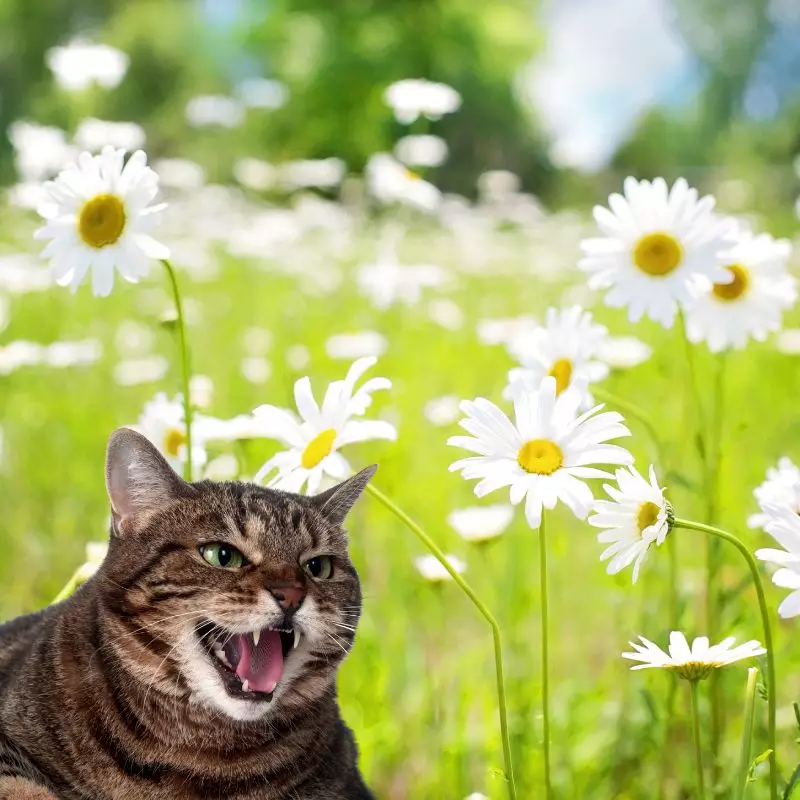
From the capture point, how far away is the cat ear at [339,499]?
1.66 meters

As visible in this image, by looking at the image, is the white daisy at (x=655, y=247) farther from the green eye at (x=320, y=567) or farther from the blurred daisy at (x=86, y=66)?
the blurred daisy at (x=86, y=66)

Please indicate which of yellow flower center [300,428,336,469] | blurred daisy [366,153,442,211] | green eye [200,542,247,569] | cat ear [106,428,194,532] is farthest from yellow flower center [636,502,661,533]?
blurred daisy [366,153,442,211]

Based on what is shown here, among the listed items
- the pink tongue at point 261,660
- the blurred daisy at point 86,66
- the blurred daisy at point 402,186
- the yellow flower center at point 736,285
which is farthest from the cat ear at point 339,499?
the blurred daisy at point 86,66

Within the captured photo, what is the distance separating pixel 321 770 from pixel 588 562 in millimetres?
1826

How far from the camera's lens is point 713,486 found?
1.97 m

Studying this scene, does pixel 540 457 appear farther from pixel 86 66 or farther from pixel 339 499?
pixel 86 66

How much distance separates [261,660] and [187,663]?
0.33 ft

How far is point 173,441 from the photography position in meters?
1.98

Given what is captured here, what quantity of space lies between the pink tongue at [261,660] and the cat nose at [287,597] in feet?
0.25

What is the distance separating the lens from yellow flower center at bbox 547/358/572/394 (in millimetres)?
1753

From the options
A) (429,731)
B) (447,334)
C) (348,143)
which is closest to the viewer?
(429,731)

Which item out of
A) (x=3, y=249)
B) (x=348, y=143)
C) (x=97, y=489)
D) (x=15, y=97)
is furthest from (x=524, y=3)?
(x=97, y=489)

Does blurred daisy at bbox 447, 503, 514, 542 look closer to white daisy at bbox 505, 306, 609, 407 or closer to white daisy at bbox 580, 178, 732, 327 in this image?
white daisy at bbox 505, 306, 609, 407

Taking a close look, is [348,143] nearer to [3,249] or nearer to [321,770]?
[3,249]
